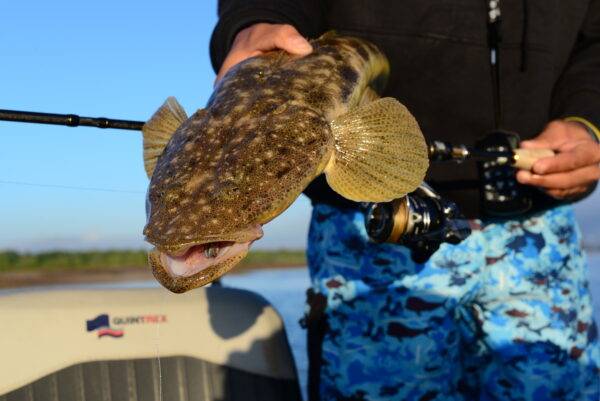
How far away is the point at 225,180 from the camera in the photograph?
1.66m

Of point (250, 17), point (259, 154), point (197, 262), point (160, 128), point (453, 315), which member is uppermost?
point (250, 17)

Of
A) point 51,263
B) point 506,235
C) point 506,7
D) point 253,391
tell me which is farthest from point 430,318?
point 51,263

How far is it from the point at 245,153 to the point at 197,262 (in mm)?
292

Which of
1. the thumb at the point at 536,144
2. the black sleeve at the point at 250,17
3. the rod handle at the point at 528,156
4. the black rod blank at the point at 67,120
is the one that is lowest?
the rod handle at the point at 528,156

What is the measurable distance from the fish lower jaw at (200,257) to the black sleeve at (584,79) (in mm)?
1902

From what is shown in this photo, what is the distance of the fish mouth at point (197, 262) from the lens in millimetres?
1580

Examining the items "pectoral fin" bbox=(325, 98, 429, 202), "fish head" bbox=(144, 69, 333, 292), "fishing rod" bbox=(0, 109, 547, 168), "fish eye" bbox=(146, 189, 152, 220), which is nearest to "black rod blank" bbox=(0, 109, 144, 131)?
"fishing rod" bbox=(0, 109, 547, 168)

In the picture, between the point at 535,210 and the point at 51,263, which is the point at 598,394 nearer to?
the point at 535,210

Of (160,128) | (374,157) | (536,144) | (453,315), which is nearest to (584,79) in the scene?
(536,144)

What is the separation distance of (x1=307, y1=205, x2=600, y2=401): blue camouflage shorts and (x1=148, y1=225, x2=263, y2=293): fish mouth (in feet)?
4.59

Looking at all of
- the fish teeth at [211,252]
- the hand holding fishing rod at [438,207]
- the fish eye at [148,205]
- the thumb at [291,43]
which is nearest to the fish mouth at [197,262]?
the fish teeth at [211,252]

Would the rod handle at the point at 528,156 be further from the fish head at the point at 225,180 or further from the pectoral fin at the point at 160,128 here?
the pectoral fin at the point at 160,128

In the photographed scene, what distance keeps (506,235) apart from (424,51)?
2.85 feet

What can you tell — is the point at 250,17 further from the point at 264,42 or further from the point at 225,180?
the point at 225,180
